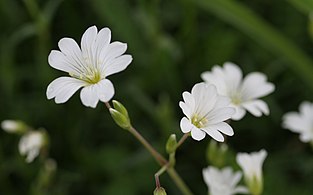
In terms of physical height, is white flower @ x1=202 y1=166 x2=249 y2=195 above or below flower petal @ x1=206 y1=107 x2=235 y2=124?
below

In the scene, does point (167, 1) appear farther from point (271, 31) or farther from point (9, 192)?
point (9, 192)

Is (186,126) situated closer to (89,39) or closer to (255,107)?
(89,39)

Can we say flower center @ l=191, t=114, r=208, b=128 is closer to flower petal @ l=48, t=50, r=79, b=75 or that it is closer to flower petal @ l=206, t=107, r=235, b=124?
flower petal @ l=206, t=107, r=235, b=124

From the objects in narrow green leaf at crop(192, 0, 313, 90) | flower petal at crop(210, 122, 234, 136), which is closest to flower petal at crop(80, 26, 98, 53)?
flower petal at crop(210, 122, 234, 136)

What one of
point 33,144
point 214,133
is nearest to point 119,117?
point 214,133

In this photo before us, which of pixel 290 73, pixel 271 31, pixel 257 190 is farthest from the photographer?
pixel 290 73

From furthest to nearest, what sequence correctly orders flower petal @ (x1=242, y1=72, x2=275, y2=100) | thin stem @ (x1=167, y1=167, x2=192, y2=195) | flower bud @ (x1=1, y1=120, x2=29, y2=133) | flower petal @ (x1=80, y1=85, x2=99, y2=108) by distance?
flower bud @ (x1=1, y1=120, x2=29, y2=133)
flower petal @ (x1=242, y1=72, x2=275, y2=100)
thin stem @ (x1=167, y1=167, x2=192, y2=195)
flower petal @ (x1=80, y1=85, x2=99, y2=108)

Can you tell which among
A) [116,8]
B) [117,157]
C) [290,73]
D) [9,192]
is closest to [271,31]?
[290,73]
